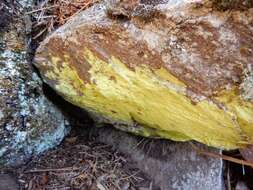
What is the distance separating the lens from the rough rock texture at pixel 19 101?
1479 mm

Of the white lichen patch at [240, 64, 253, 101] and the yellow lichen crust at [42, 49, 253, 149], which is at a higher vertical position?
the white lichen patch at [240, 64, 253, 101]

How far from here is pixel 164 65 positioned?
1.19 meters

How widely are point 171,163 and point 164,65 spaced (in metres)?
0.64

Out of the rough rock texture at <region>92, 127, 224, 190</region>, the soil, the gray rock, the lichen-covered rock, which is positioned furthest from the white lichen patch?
the gray rock

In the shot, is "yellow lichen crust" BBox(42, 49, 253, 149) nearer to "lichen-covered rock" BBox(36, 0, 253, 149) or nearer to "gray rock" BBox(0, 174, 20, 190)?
"lichen-covered rock" BBox(36, 0, 253, 149)

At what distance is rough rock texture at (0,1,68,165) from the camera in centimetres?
148

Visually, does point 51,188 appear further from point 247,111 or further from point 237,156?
point 247,111

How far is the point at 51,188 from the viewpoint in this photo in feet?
5.34

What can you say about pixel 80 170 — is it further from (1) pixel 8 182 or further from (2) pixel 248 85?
(2) pixel 248 85

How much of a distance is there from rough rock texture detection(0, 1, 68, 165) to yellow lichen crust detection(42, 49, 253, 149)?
0.33ft

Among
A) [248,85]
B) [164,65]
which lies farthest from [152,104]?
[248,85]

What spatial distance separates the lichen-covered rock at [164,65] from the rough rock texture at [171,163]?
5.1 inches

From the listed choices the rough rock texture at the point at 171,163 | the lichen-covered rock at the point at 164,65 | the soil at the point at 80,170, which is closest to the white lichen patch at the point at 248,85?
the lichen-covered rock at the point at 164,65

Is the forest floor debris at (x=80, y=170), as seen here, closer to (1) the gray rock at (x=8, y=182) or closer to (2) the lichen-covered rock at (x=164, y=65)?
(1) the gray rock at (x=8, y=182)
